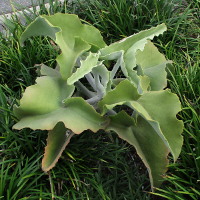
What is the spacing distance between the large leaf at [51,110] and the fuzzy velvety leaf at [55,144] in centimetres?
9

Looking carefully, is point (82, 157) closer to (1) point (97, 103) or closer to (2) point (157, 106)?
(1) point (97, 103)

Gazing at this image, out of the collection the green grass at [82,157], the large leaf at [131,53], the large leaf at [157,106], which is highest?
the large leaf at [131,53]

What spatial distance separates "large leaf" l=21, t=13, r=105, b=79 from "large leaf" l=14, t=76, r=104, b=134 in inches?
→ 4.1

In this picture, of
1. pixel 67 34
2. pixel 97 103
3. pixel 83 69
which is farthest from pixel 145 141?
pixel 67 34

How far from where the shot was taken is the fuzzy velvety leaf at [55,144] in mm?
1500

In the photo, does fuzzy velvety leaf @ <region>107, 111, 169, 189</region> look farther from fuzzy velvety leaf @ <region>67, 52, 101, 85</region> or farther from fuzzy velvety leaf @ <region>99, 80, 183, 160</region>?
fuzzy velvety leaf @ <region>67, 52, 101, 85</region>

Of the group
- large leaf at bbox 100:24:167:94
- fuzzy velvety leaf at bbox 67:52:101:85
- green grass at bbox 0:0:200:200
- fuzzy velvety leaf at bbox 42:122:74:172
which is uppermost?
fuzzy velvety leaf at bbox 67:52:101:85

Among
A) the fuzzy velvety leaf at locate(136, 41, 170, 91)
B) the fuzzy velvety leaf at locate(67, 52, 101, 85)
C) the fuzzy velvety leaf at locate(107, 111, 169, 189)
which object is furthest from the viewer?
the fuzzy velvety leaf at locate(136, 41, 170, 91)

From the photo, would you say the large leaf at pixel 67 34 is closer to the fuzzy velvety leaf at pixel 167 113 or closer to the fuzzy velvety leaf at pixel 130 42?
the fuzzy velvety leaf at pixel 130 42

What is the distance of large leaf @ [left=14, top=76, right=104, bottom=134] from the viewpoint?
1.50 m

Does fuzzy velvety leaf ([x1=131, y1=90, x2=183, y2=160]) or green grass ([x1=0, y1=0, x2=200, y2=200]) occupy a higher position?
fuzzy velvety leaf ([x1=131, y1=90, x2=183, y2=160])

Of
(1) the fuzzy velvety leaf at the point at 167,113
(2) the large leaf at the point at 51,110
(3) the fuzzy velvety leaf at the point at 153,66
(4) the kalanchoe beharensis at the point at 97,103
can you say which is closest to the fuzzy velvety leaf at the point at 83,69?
(4) the kalanchoe beharensis at the point at 97,103

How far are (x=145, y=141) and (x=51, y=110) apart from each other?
16.0 inches

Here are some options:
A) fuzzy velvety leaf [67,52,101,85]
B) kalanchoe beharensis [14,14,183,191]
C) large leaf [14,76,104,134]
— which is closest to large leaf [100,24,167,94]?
kalanchoe beharensis [14,14,183,191]
